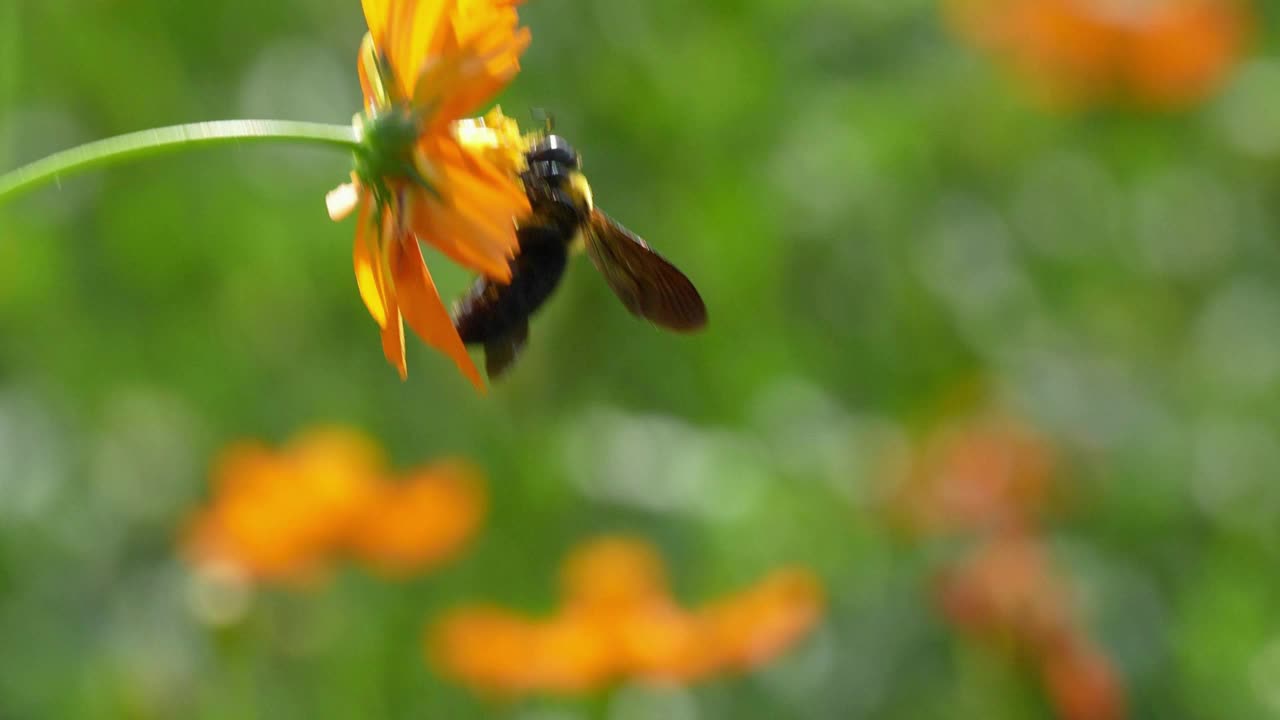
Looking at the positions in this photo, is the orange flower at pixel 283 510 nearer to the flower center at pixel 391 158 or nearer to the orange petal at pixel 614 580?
the orange petal at pixel 614 580

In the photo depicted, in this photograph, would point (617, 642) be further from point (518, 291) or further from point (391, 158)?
point (391, 158)

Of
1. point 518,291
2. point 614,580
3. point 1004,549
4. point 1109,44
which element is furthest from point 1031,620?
point 1109,44

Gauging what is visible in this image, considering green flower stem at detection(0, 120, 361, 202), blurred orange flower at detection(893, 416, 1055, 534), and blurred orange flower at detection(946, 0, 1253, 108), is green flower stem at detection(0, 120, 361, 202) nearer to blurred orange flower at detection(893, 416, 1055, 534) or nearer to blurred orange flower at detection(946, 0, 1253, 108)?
blurred orange flower at detection(893, 416, 1055, 534)

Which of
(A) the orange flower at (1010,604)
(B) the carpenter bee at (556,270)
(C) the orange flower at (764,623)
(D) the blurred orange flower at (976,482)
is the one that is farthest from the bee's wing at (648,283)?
(D) the blurred orange flower at (976,482)

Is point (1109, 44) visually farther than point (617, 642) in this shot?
Yes

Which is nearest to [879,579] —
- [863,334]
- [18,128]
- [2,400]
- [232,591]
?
[863,334]

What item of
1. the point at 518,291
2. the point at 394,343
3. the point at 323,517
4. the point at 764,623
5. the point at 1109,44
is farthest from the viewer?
the point at 1109,44

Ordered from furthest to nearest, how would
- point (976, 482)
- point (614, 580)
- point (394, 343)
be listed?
point (976, 482)
point (614, 580)
point (394, 343)

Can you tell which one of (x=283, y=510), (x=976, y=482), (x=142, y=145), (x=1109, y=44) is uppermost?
(x=1109, y=44)
